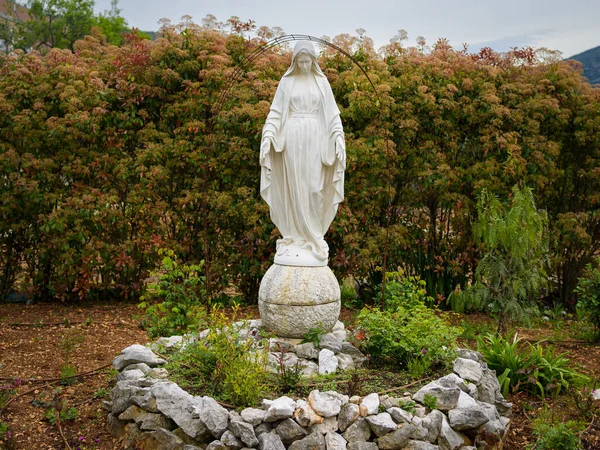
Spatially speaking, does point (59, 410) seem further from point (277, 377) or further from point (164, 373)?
point (277, 377)

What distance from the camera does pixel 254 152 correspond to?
27.7 ft

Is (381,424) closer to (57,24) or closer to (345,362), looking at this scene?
(345,362)

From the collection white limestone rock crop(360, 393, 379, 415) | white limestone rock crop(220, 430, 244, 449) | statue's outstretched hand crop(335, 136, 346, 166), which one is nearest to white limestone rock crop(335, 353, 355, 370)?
white limestone rock crop(360, 393, 379, 415)

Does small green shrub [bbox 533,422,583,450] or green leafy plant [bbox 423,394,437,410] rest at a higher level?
green leafy plant [bbox 423,394,437,410]

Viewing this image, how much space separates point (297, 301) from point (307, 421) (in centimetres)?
159

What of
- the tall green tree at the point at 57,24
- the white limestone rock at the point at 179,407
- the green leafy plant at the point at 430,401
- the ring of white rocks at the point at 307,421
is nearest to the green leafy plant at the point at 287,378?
the ring of white rocks at the point at 307,421

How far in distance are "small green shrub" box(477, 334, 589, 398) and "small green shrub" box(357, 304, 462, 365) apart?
2.20 ft

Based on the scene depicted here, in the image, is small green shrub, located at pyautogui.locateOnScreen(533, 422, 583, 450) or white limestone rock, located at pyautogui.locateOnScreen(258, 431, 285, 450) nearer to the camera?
white limestone rock, located at pyautogui.locateOnScreen(258, 431, 285, 450)

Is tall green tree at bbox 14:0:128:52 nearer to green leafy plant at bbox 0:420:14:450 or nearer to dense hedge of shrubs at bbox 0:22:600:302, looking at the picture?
dense hedge of shrubs at bbox 0:22:600:302

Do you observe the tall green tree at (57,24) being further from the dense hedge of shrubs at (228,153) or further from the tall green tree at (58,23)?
the dense hedge of shrubs at (228,153)

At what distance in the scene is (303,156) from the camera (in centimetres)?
605

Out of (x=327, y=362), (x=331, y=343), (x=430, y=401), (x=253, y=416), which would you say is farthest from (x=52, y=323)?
(x=430, y=401)

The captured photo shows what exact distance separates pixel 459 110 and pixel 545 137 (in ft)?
4.36

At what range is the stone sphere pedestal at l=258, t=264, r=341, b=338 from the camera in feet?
19.1
